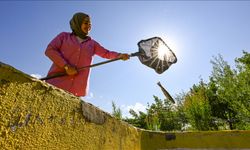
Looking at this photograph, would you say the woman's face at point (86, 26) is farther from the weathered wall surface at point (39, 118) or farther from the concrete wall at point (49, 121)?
the weathered wall surface at point (39, 118)

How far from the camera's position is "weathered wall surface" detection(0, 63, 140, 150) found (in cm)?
111

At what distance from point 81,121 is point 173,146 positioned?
5.08 feet

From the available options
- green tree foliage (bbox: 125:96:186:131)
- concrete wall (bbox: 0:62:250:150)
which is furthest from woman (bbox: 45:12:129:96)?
green tree foliage (bbox: 125:96:186:131)

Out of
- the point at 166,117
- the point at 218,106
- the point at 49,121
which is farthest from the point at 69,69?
the point at 218,106

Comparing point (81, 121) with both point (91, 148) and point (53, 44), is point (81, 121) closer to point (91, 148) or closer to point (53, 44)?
point (91, 148)

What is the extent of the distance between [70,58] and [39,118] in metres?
1.62

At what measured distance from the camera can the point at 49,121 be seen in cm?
134

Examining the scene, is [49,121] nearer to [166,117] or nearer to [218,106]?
[166,117]

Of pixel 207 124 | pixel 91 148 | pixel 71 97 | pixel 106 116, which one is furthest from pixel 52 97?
A: pixel 207 124

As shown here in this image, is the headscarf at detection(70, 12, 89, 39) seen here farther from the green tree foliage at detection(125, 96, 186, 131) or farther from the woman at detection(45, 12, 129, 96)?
the green tree foliage at detection(125, 96, 186, 131)

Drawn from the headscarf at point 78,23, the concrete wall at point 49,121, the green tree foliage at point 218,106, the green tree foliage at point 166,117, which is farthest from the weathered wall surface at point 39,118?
the green tree foliage at point 166,117

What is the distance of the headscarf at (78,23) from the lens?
3041mm

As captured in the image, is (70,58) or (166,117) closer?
(70,58)

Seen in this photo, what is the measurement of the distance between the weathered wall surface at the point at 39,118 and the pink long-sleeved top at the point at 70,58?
1.04m
